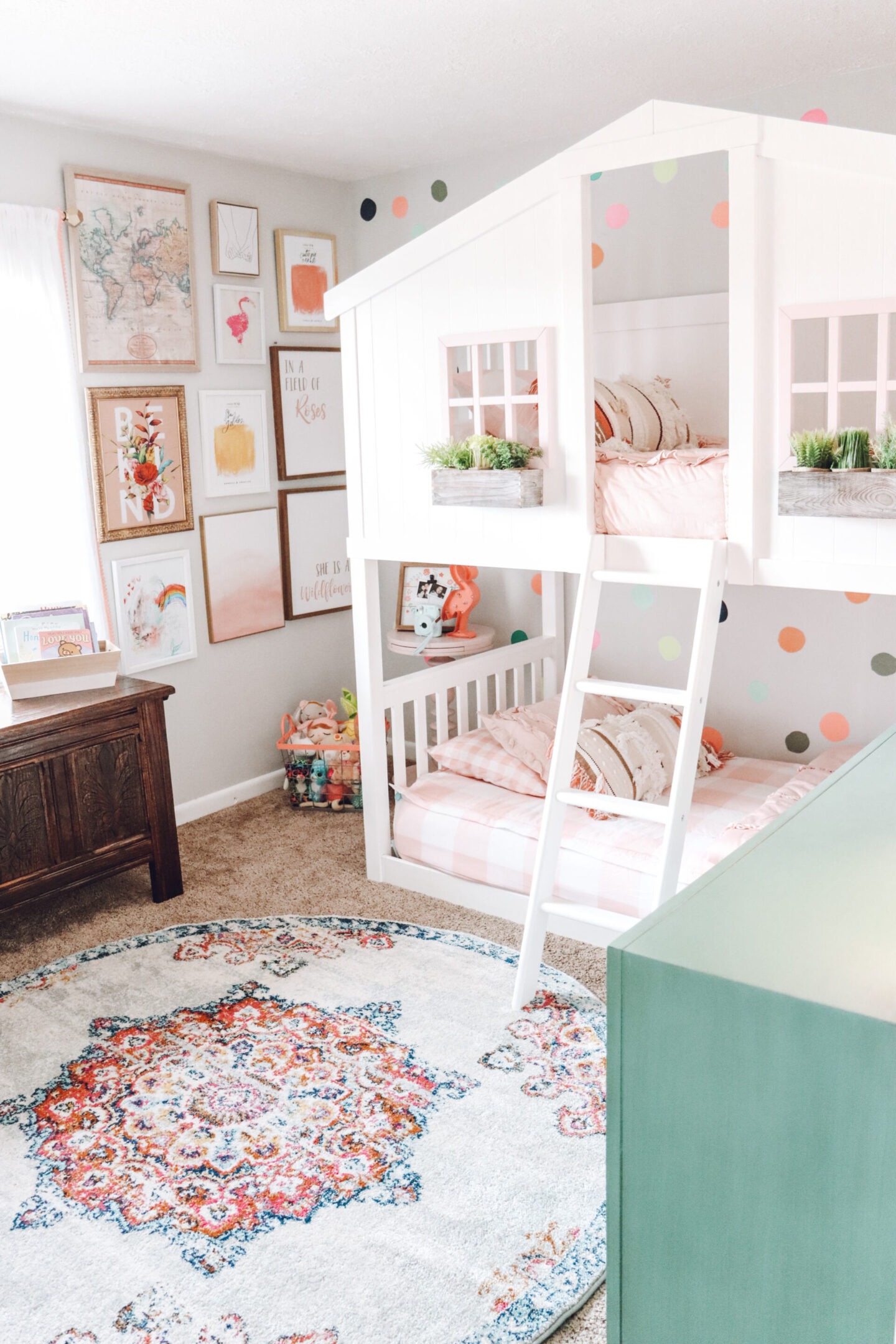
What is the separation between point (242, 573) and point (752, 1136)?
346 cm

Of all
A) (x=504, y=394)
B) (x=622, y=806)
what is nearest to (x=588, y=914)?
(x=622, y=806)

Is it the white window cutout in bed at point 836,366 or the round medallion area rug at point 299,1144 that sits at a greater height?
the white window cutout in bed at point 836,366

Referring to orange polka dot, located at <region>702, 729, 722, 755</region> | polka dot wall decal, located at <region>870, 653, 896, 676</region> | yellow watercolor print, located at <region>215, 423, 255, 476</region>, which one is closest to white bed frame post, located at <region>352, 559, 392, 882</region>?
yellow watercolor print, located at <region>215, 423, 255, 476</region>

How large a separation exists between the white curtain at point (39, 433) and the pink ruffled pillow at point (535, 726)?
1.42 m

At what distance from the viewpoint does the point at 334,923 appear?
3.35 meters

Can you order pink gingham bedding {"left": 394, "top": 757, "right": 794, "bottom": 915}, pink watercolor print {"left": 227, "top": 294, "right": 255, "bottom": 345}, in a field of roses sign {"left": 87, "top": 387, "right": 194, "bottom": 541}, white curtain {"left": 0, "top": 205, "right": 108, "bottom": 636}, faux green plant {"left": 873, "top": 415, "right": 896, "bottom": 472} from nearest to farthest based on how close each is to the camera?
faux green plant {"left": 873, "top": 415, "right": 896, "bottom": 472}
pink gingham bedding {"left": 394, "top": 757, "right": 794, "bottom": 915}
white curtain {"left": 0, "top": 205, "right": 108, "bottom": 636}
in a field of roses sign {"left": 87, "top": 387, "right": 194, "bottom": 541}
pink watercolor print {"left": 227, "top": 294, "right": 255, "bottom": 345}

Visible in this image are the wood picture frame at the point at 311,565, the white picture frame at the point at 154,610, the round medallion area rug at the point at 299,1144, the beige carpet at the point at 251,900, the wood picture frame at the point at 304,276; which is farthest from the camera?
the wood picture frame at the point at 311,565

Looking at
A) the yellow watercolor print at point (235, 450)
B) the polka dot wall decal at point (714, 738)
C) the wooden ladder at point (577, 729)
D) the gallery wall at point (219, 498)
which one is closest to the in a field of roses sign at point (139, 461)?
the gallery wall at point (219, 498)

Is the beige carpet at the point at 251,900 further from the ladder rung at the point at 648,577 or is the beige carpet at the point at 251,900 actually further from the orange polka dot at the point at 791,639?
the orange polka dot at the point at 791,639

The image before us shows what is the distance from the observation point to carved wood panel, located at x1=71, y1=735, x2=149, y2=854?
334 cm

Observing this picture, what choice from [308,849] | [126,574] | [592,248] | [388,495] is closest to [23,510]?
[126,574]

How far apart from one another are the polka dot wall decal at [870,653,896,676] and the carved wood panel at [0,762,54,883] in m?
2.55

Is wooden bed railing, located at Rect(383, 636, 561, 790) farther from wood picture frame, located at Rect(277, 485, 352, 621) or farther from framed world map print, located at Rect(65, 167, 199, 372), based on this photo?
framed world map print, located at Rect(65, 167, 199, 372)

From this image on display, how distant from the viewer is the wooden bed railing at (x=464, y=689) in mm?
3691
